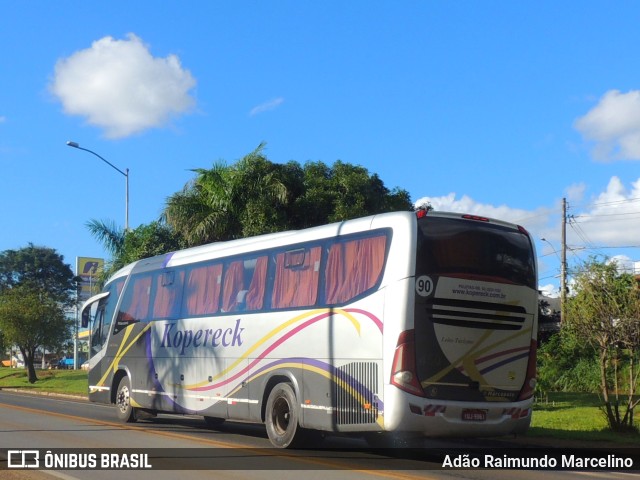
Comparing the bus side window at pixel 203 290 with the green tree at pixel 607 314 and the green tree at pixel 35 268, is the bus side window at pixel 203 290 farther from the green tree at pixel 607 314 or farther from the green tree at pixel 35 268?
the green tree at pixel 35 268

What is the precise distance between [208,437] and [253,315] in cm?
270

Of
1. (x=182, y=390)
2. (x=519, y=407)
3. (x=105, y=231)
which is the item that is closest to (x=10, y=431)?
(x=182, y=390)

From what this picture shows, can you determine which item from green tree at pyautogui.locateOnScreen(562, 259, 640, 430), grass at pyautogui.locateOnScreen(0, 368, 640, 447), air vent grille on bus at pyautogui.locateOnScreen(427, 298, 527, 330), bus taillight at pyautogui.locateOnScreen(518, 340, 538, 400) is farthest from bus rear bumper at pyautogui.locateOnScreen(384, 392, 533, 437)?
green tree at pyautogui.locateOnScreen(562, 259, 640, 430)

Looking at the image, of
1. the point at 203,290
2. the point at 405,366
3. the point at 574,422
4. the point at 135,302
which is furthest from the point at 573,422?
the point at 135,302

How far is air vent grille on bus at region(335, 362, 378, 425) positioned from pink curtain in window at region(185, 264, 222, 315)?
14.8 feet

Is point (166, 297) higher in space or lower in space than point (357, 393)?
higher

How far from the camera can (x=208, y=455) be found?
12.8 metres

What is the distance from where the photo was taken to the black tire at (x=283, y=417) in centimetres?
1351

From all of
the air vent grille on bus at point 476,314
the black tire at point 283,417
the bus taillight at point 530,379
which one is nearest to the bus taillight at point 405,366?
the air vent grille on bus at point 476,314

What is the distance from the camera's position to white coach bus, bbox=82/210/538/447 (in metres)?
11.8

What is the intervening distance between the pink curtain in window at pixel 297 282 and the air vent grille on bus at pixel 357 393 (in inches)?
61.2

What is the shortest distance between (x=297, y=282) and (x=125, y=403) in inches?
298

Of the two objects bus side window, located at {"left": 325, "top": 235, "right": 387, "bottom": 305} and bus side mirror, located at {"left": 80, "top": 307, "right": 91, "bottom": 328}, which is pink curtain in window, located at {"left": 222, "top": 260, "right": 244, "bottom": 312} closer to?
bus side window, located at {"left": 325, "top": 235, "right": 387, "bottom": 305}

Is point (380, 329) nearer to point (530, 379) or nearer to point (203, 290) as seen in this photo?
point (530, 379)
